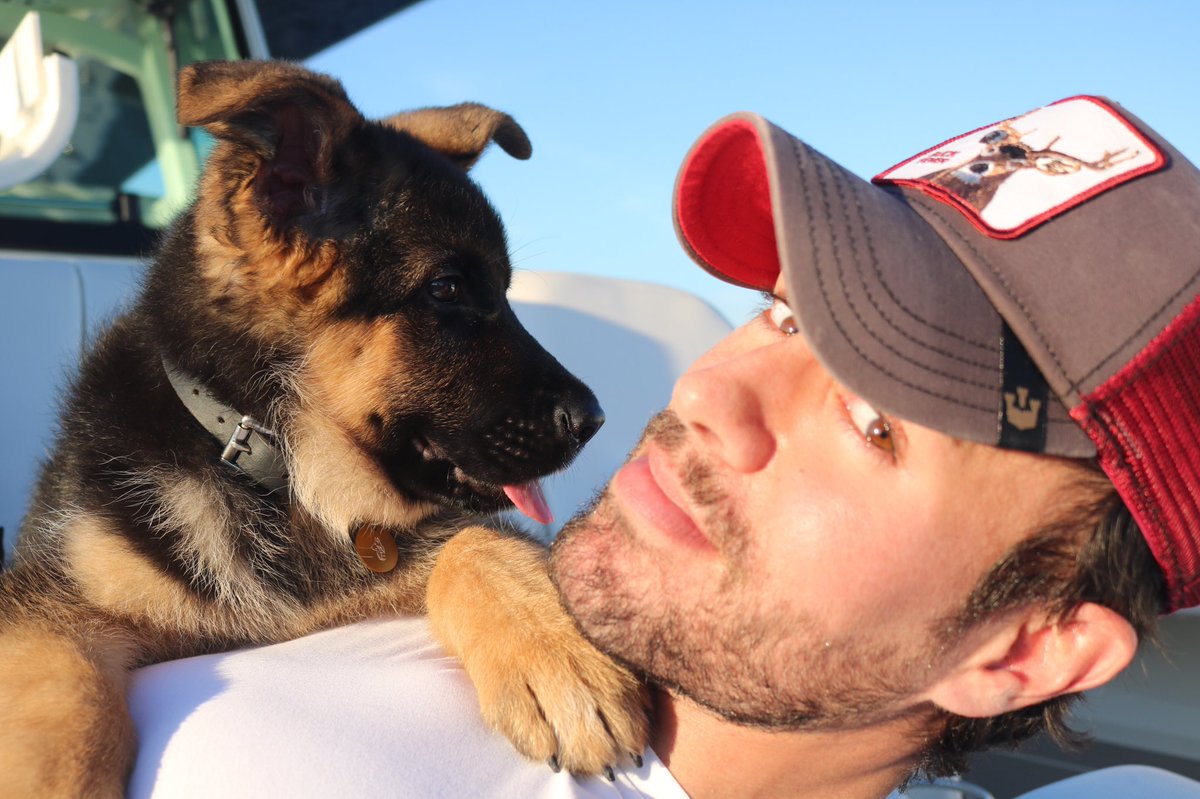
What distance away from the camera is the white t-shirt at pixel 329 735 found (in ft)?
5.13

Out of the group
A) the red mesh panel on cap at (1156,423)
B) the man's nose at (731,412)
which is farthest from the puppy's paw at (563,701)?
the red mesh panel on cap at (1156,423)

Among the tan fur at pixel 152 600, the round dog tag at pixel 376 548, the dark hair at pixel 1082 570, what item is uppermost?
the dark hair at pixel 1082 570

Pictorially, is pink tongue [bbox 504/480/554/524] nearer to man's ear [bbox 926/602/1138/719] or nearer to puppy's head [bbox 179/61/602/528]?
puppy's head [bbox 179/61/602/528]

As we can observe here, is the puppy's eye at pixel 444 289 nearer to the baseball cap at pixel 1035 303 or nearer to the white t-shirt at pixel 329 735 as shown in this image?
the white t-shirt at pixel 329 735

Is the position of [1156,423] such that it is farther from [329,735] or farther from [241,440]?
[241,440]

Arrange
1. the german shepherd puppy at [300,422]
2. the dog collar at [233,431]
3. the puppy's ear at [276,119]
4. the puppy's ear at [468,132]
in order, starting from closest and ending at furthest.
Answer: the puppy's ear at [276,119] < the german shepherd puppy at [300,422] < the dog collar at [233,431] < the puppy's ear at [468,132]

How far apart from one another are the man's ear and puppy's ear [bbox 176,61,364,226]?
188 centimetres

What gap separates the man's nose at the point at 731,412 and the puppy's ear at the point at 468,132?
5.95ft

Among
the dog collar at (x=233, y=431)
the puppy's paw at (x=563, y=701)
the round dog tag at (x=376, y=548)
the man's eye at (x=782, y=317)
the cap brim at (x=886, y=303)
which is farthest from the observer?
the round dog tag at (x=376, y=548)

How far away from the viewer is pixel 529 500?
2951 mm

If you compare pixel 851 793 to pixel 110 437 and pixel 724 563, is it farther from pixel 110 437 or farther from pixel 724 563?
pixel 110 437

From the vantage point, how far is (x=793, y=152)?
1658mm

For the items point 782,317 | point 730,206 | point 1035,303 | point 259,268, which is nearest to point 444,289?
point 259,268

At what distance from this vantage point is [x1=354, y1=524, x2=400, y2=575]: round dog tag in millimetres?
2621
